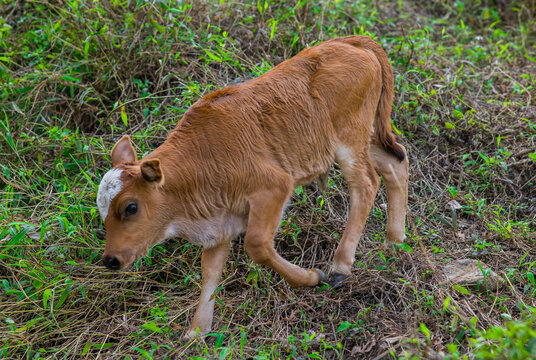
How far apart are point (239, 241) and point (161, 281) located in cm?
75

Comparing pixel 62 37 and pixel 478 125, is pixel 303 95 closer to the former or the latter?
pixel 478 125

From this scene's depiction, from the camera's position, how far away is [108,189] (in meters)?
4.49

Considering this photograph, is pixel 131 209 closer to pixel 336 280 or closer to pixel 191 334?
pixel 191 334

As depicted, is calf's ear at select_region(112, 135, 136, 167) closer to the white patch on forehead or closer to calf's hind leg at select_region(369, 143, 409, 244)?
the white patch on forehead

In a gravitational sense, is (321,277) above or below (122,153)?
below

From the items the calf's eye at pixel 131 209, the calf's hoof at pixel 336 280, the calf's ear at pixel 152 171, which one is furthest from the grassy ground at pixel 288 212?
the calf's ear at pixel 152 171

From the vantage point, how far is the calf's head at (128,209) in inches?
176

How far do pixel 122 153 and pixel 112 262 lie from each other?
2.87 ft

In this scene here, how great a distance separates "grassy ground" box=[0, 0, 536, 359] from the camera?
4723 mm

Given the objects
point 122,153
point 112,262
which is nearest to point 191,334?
point 112,262

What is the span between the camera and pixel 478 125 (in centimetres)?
668

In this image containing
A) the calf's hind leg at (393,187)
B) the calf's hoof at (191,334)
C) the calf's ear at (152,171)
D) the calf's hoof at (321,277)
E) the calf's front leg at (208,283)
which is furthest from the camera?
the calf's hind leg at (393,187)

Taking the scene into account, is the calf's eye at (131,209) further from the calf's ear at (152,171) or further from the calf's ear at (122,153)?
the calf's ear at (122,153)

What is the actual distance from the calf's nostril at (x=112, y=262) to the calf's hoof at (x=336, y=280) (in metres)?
1.66
